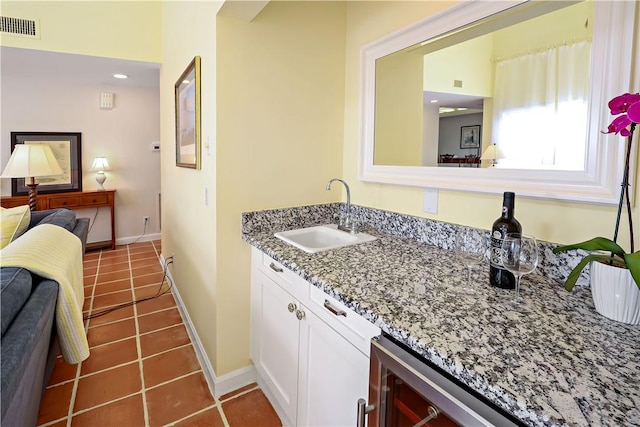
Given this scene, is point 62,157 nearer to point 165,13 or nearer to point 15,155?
point 15,155

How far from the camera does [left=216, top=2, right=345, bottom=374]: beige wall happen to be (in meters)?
1.67

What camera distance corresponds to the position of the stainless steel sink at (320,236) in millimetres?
1721

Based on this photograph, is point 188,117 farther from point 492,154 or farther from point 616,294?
point 616,294

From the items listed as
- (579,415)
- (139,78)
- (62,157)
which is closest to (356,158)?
(579,415)

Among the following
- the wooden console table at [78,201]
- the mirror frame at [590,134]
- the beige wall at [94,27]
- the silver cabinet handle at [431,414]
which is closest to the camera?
the silver cabinet handle at [431,414]

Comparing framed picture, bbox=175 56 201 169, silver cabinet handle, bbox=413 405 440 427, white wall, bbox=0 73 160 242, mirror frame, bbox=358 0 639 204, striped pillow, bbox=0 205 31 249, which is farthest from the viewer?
white wall, bbox=0 73 160 242

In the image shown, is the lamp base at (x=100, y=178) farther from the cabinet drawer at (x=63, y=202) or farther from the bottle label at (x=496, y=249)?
the bottle label at (x=496, y=249)

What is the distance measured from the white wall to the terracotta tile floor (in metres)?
2.18

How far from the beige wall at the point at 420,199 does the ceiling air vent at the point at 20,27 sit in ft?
8.55

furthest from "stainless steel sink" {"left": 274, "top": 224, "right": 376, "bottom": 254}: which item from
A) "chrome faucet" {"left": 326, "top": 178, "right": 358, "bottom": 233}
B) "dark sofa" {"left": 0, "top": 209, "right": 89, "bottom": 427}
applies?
"dark sofa" {"left": 0, "top": 209, "right": 89, "bottom": 427}

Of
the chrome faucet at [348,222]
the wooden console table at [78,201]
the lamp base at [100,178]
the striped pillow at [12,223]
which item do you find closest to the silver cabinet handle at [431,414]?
the chrome faucet at [348,222]

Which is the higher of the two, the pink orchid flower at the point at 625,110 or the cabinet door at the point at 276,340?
the pink orchid flower at the point at 625,110

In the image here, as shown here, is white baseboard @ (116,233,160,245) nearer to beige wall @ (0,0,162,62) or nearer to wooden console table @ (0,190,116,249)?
wooden console table @ (0,190,116,249)

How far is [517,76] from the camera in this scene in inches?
47.6
